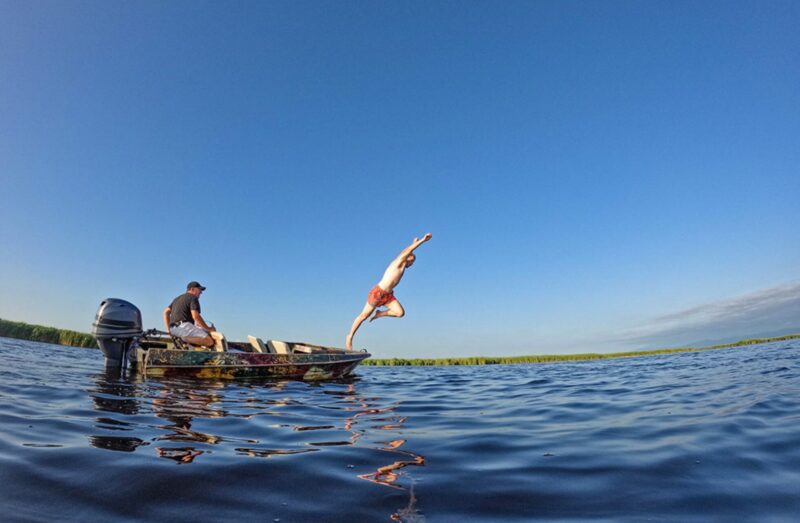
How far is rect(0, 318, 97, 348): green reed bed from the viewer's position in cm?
2892

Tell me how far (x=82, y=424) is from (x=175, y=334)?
8.86 metres

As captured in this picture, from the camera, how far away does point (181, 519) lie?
8.31 feet

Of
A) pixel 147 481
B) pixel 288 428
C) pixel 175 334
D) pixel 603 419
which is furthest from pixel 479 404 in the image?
pixel 175 334

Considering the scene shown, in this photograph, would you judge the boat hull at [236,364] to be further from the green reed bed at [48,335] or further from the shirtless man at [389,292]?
the green reed bed at [48,335]

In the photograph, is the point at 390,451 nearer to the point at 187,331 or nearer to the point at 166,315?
the point at 187,331

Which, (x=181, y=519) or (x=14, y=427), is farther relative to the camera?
(x=14, y=427)

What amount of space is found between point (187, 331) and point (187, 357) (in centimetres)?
152

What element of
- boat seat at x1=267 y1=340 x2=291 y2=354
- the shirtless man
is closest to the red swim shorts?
the shirtless man

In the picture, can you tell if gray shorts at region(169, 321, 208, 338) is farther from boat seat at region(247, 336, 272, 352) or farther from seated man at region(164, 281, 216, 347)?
boat seat at region(247, 336, 272, 352)

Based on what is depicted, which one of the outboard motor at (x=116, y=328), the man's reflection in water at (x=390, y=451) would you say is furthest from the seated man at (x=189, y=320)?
the man's reflection in water at (x=390, y=451)

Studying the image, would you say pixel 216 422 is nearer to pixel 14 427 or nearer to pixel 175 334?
pixel 14 427

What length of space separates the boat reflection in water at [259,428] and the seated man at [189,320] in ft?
11.6

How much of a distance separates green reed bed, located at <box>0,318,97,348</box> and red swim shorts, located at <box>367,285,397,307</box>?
84.9ft

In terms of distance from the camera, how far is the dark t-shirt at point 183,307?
12.9 metres
